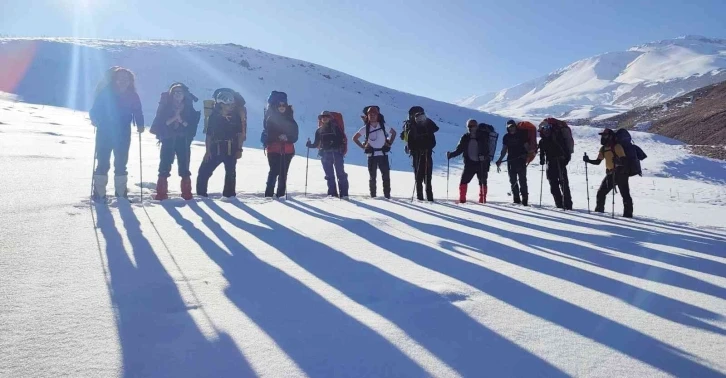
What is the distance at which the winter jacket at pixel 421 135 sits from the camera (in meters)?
8.98

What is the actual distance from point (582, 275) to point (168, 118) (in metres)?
6.06

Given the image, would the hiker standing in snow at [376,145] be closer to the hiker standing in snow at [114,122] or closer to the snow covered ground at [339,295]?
the snow covered ground at [339,295]

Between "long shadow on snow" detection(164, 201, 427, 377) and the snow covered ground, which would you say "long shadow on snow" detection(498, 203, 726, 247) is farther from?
"long shadow on snow" detection(164, 201, 427, 377)

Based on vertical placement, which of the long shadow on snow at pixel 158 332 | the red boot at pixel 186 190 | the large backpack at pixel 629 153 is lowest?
the long shadow on snow at pixel 158 332

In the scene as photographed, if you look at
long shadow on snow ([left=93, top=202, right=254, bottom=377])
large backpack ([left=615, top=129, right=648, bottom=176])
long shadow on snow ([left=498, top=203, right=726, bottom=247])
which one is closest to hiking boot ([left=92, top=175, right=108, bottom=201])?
long shadow on snow ([left=93, top=202, right=254, bottom=377])

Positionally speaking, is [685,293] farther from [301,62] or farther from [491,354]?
[301,62]

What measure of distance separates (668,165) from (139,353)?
100ft

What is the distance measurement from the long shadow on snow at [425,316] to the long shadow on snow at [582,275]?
123 cm

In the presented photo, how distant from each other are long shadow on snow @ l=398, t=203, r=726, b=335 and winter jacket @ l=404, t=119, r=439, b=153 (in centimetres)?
354

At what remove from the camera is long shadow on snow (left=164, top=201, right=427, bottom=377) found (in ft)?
6.76

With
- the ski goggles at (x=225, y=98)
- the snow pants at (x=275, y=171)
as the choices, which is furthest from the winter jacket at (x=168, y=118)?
the snow pants at (x=275, y=171)

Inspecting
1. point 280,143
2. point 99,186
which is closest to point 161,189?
point 99,186

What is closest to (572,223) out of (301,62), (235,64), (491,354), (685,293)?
(685,293)

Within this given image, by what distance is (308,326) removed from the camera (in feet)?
8.01
